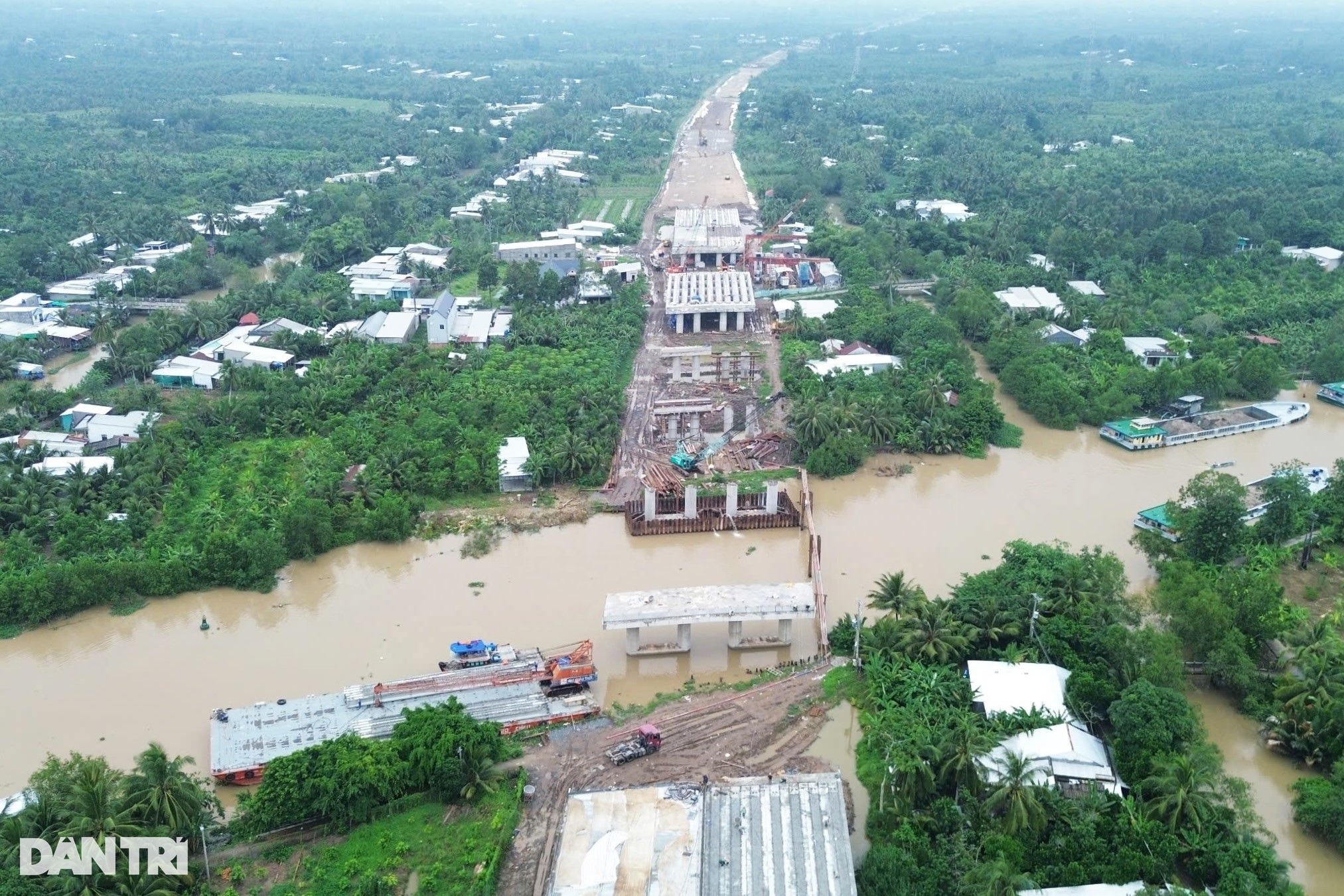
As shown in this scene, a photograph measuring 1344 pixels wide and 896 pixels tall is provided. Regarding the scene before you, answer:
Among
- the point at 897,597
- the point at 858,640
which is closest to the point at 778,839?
the point at 858,640

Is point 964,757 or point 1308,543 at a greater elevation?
point 1308,543

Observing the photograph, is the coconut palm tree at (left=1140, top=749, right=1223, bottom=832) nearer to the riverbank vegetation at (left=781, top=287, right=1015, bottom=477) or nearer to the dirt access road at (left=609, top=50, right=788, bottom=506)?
the riverbank vegetation at (left=781, top=287, right=1015, bottom=477)

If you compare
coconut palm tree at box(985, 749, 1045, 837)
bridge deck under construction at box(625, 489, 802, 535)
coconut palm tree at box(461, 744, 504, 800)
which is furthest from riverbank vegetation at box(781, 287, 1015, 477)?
coconut palm tree at box(461, 744, 504, 800)

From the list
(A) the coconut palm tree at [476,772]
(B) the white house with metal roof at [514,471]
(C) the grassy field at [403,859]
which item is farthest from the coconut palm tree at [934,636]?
(B) the white house with metal roof at [514,471]

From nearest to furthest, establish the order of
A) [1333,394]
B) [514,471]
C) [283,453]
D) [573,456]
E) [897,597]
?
[897,597], [514,471], [573,456], [283,453], [1333,394]

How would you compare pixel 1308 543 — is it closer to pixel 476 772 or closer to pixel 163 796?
pixel 476 772

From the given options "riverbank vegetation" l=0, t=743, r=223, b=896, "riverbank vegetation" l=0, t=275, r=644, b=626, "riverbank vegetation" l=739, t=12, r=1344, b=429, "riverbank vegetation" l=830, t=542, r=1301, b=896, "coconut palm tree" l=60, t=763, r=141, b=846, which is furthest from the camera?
"riverbank vegetation" l=739, t=12, r=1344, b=429

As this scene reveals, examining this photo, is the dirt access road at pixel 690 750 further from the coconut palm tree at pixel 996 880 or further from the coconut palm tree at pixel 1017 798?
the coconut palm tree at pixel 996 880

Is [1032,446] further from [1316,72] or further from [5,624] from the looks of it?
[1316,72]
